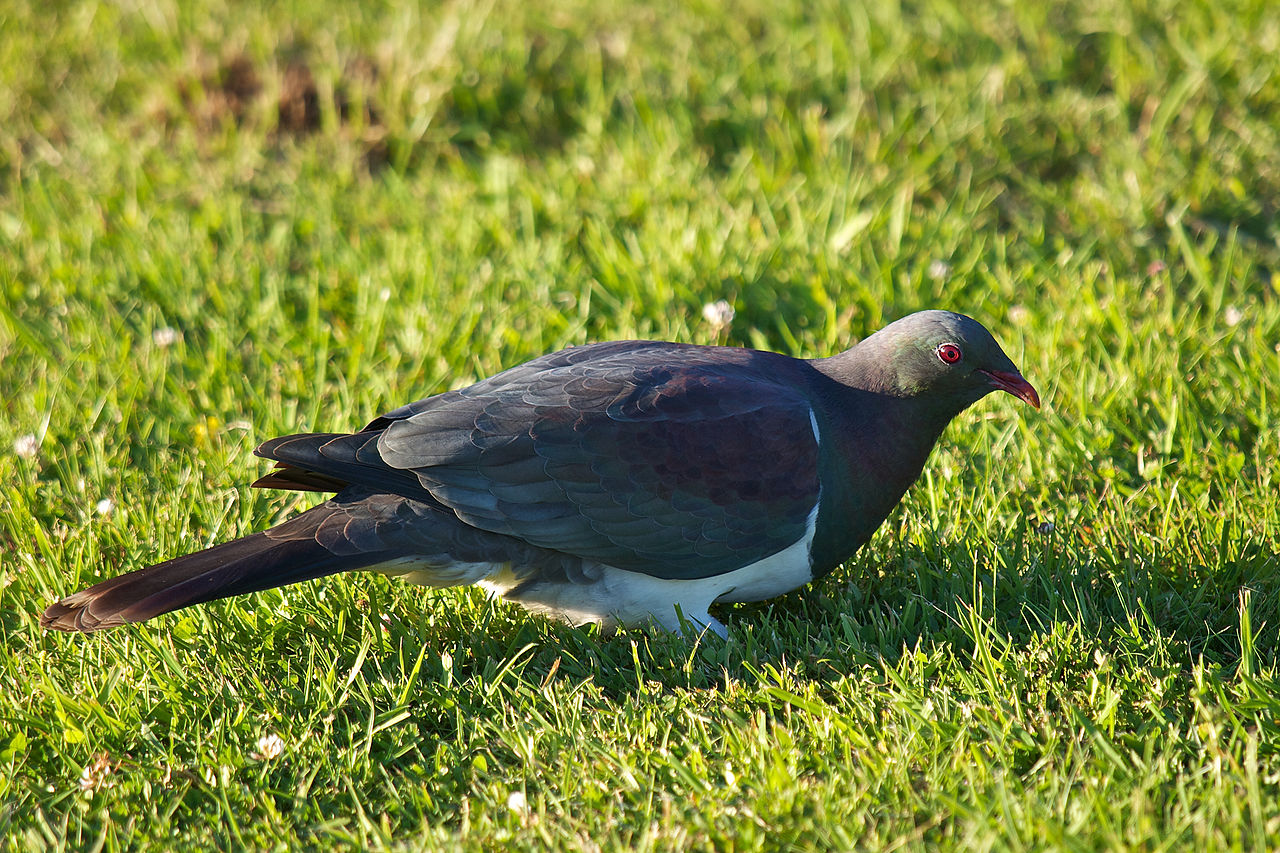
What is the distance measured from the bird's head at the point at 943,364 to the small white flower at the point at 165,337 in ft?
8.71

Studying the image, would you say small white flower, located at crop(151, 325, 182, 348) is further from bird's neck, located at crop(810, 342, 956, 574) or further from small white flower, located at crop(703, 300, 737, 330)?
bird's neck, located at crop(810, 342, 956, 574)

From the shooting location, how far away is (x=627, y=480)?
3029mm

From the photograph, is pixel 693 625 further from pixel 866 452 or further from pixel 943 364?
pixel 943 364

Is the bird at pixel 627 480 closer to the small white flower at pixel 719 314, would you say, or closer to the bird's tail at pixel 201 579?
the bird's tail at pixel 201 579

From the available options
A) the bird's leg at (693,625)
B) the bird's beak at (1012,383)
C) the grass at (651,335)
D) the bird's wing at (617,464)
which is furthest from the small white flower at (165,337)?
the bird's beak at (1012,383)

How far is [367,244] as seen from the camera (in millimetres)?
5027

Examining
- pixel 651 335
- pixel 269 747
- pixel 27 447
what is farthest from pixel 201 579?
pixel 651 335

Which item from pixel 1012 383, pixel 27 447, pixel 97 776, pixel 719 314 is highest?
pixel 1012 383

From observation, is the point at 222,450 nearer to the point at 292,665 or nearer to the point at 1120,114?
the point at 292,665

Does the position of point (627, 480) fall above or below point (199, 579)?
above

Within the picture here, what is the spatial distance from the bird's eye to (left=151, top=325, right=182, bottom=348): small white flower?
9.38 ft

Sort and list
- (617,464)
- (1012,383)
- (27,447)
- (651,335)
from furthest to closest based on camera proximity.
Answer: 1. (651,335)
2. (27,447)
3. (1012,383)
4. (617,464)

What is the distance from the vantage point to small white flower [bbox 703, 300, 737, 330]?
4.26 meters

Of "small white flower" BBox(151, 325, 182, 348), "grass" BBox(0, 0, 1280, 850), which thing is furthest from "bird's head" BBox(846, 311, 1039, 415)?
"small white flower" BBox(151, 325, 182, 348)
